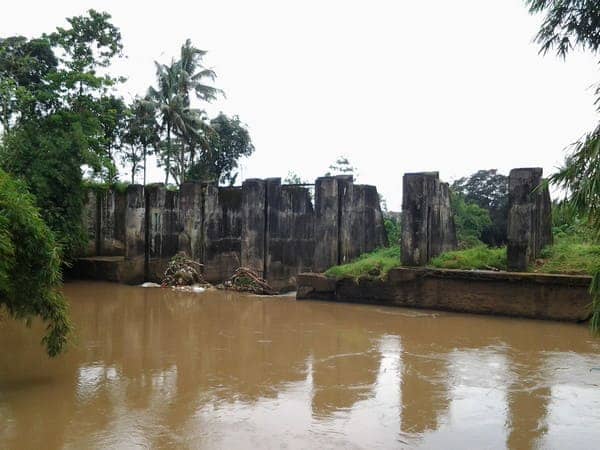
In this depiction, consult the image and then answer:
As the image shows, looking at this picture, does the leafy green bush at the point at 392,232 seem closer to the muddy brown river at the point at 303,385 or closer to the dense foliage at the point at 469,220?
the dense foliage at the point at 469,220

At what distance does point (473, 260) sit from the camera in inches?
382

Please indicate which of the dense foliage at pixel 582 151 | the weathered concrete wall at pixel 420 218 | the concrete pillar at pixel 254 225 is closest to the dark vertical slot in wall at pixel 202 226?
the concrete pillar at pixel 254 225

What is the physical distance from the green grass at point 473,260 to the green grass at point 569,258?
2.07ft

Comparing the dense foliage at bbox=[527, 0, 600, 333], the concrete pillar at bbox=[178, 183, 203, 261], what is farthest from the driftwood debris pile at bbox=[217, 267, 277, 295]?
the dense foliage at bbox=[527, 0, 600, 333]

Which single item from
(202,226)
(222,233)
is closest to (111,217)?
(202,226)

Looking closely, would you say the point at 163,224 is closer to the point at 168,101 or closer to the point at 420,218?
the point at 420,218

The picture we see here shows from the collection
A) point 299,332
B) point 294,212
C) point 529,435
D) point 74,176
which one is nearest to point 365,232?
point 294,212

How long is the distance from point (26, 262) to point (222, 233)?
872 centimetres

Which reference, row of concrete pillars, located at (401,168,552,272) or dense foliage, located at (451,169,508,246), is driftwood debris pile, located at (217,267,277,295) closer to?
row of concrete pillars, located at (401,168,552,272)

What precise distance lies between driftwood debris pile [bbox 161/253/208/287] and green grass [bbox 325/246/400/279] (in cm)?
374

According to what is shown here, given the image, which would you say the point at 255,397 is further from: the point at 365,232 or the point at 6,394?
the point at 365,232

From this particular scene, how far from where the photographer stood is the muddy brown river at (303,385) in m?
3.78

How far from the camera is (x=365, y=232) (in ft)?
38.6

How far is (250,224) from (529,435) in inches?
368
